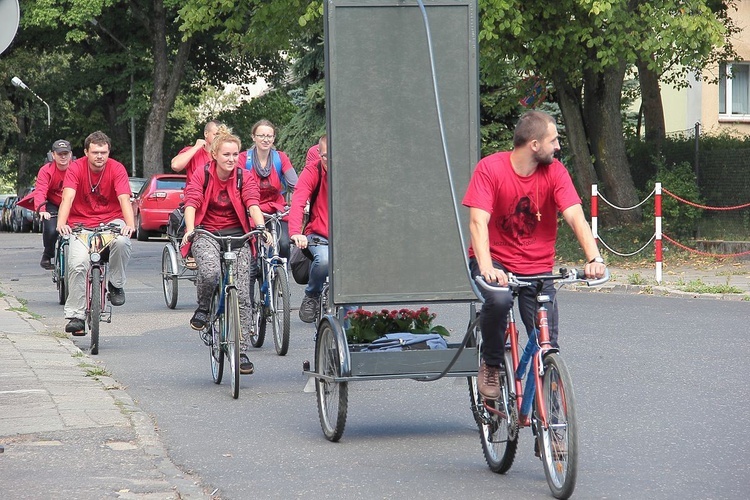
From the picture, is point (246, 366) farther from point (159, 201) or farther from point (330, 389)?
point (159, 201)

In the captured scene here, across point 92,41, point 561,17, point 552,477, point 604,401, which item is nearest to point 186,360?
point 604,401

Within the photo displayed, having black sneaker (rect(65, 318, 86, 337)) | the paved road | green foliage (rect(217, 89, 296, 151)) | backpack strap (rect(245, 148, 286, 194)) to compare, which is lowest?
the paved road

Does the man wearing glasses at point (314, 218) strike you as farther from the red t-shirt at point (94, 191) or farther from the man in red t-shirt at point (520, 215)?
the man in red t-shirt at point (520, 215)

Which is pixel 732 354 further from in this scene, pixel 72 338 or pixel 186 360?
pixel 72 338

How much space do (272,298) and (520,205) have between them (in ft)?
17.6

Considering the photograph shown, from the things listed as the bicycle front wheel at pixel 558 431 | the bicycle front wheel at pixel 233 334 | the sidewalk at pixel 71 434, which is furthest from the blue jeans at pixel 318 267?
the bicycle front wheel at pixel 558 431

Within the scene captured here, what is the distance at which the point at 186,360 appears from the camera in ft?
36.9

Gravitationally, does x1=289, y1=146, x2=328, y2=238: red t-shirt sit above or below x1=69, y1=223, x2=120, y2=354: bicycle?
above

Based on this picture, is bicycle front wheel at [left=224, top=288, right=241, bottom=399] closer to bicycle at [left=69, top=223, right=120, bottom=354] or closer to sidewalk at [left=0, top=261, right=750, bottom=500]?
sidewalk at [left=0, top=261, right=750, bottom=500]

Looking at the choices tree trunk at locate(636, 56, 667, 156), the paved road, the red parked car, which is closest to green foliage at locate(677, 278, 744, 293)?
the paved road

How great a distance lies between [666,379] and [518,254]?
359 cm

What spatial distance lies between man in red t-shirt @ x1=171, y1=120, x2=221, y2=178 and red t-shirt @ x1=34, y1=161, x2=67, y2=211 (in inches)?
82.3

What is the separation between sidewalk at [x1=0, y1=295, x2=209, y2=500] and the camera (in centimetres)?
605

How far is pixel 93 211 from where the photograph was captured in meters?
11.9
